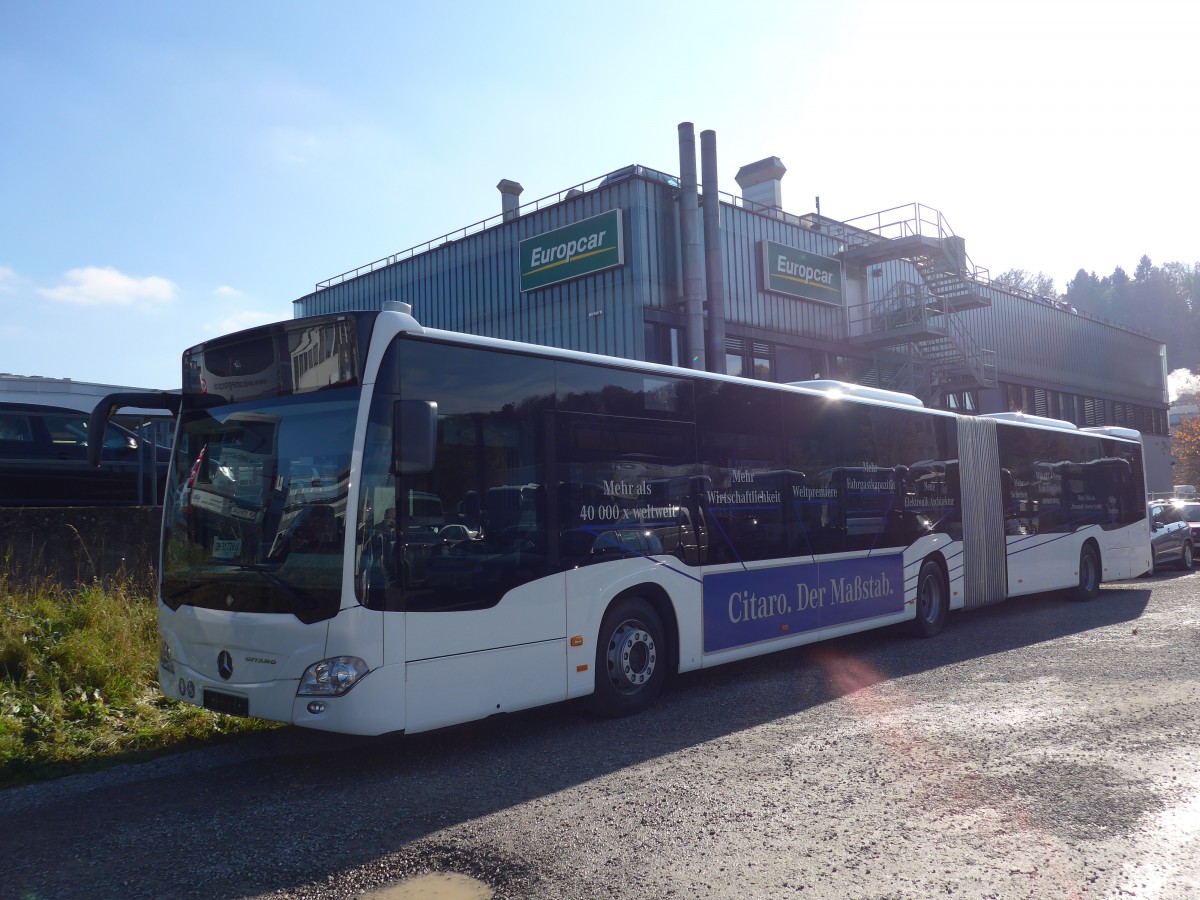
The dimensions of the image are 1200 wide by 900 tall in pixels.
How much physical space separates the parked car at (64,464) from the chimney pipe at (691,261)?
1351 centimetres

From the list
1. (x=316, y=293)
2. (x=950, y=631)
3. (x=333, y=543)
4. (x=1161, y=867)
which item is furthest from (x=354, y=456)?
(x=316, y=293)

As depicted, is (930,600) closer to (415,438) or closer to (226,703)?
(415,438)

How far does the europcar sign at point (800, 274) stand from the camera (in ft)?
86.1

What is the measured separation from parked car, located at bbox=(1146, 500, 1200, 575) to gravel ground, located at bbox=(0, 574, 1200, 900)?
14674 millimetres

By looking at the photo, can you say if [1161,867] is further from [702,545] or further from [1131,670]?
[1131,670]

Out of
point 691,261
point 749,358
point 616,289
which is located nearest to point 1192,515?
point 749,358

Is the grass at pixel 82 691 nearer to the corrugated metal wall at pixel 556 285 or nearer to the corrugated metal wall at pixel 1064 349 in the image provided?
the corrugated metal wall at pixel 556 285

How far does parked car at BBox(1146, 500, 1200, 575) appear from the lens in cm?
2102

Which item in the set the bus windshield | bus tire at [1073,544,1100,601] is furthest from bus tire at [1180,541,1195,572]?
the bus windshield

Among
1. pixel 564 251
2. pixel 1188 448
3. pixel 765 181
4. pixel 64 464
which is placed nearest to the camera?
pixel 64 464

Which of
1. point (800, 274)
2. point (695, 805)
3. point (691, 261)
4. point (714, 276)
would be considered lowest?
point (695, 805)

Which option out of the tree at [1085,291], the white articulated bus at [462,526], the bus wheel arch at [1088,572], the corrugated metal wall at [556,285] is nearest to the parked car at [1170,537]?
the bus wheel arch at [1088,572]

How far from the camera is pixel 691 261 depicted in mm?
22969

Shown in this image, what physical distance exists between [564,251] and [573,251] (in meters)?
0.35
